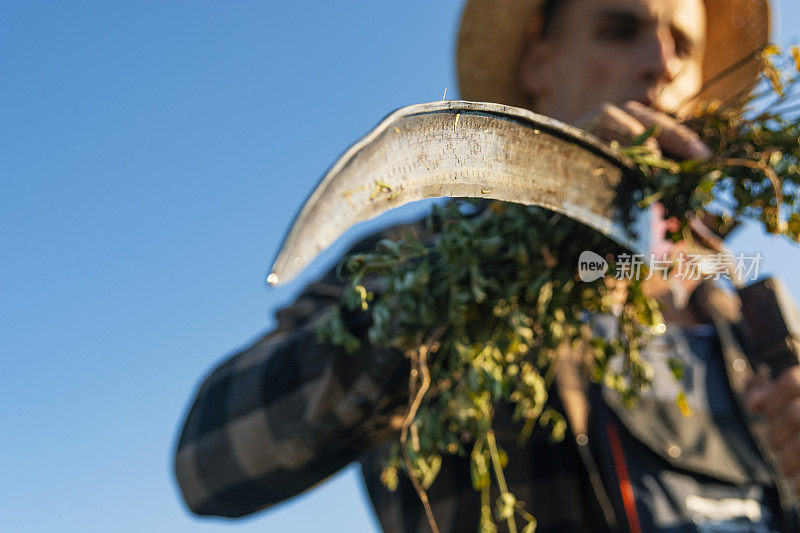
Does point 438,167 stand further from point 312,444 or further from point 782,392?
point 782,392

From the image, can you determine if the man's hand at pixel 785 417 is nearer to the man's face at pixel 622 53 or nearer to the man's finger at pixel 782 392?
the man's finger at pixel 782 392

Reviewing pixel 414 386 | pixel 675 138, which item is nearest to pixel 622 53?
pixel 675 138

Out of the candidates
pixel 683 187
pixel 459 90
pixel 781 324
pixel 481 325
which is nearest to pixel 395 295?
pixel 481 325

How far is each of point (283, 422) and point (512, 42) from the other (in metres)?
2.29

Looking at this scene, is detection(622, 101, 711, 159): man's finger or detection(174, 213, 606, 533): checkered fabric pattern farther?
detection(174, 213, 606, 533): checkered fabric pattern

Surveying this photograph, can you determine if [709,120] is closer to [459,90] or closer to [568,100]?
[568,100]

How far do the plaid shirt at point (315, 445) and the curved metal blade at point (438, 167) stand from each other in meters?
1.01

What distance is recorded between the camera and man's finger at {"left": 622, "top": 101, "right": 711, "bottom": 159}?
1676 millimetres

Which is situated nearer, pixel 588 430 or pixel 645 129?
pixel 645 129

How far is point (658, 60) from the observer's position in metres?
2.86

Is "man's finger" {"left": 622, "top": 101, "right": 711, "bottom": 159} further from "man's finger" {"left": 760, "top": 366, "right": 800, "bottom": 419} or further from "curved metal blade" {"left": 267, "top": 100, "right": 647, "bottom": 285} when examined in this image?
"man's finger" {"left": 760, "top": 366, "right": 800, "bottom": 419}

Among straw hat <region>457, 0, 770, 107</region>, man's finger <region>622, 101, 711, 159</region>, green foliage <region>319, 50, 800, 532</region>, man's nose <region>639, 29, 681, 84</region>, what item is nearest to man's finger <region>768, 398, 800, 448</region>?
green foliage <region>319, 50, 800, 532</region>

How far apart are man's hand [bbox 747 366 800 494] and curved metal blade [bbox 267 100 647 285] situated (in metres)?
1.40

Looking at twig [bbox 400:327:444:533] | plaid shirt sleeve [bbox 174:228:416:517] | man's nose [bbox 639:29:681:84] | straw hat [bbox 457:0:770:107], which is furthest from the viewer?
straw hat [bbox 457:0:770:107]
